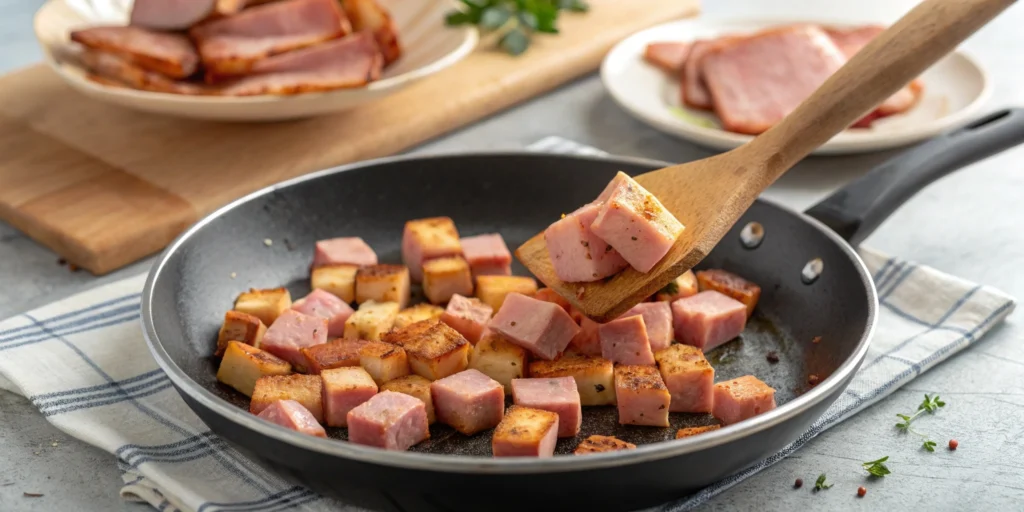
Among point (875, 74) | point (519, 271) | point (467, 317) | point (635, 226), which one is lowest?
point (519, 271)

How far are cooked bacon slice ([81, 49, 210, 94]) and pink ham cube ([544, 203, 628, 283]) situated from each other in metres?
1.33

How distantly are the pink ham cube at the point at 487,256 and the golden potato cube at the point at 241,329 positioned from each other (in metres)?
0.49

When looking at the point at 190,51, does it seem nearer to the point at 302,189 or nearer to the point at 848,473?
the point at 302,189

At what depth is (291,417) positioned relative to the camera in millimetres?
1614

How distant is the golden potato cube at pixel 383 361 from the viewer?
1.82 meters

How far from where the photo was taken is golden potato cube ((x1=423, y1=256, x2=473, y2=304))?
7.11 feet

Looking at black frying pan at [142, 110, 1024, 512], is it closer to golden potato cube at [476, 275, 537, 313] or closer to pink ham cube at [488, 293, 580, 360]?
pink ham cube at [488, 293, 580, 360]

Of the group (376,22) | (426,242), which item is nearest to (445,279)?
(426,242)

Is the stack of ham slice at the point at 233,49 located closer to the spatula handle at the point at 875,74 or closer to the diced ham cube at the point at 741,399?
the spatula handle at the point at 875,74

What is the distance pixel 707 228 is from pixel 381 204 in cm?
88

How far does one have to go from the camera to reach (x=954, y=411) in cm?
192

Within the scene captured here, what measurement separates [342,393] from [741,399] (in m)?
0.66

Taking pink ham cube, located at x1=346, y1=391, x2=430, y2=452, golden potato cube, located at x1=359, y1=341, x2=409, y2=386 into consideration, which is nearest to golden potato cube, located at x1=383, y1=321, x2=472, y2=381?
golden potato cube, located at x1=359, y1=341, x2=409, y2=386

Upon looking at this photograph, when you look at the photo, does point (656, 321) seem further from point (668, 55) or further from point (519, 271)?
point (668, 55)
